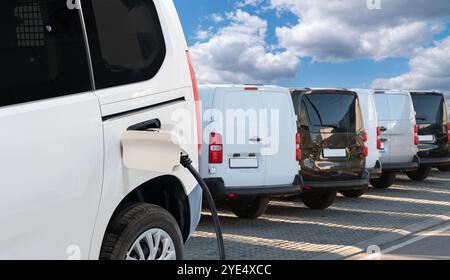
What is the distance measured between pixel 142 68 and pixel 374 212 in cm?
703

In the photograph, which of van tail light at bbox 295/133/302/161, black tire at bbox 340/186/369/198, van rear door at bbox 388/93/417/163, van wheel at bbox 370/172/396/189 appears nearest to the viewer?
van tail light at bbox 295/133/302/161

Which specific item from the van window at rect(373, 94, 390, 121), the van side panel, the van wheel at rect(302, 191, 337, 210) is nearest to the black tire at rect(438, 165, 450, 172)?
the van window at rect(373, 94, 390, 121)

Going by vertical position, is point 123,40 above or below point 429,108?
above

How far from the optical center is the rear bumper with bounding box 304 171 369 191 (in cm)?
938

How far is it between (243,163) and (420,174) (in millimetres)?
8502

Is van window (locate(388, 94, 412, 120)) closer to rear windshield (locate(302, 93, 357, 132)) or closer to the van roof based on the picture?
rear windshield (locate(302, 93, 357, 132))

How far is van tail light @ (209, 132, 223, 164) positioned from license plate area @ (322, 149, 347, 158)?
7.32 feet

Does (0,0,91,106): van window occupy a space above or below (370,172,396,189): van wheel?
above

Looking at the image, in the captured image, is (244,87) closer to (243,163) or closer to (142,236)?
(243,163)

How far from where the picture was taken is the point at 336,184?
9.58 m

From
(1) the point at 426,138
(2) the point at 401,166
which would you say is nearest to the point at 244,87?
(2) the point at 401,166

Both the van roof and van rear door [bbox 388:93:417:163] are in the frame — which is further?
van rear door [bbox 388:93:417:163]

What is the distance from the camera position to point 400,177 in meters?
16.2

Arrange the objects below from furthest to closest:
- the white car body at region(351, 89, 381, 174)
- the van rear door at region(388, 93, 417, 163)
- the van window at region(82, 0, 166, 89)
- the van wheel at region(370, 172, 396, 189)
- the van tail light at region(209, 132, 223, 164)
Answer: the van wheel at region(370, 172, 396, 189) < the van rear door at region(388, 93, 417, 163) < the white car body at region(351, 89, 381, 174) < the van tail light at region(209, 132, 223, 164) < the van window at region(82, 0, 166, 89)
